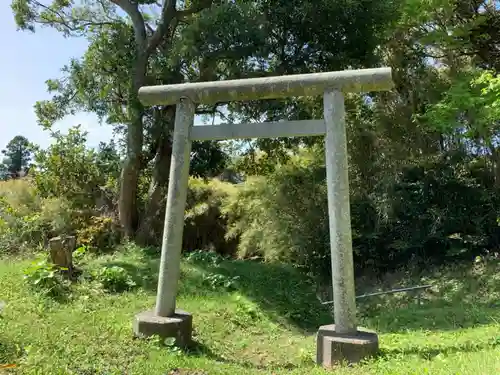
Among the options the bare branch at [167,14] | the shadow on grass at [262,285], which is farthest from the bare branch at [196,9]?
the shadow on grass at [262,285]

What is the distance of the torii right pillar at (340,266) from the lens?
4551 millimetres

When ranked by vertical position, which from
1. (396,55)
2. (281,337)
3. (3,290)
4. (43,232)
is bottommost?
(281,337)

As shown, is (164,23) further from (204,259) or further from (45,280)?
(45,280)

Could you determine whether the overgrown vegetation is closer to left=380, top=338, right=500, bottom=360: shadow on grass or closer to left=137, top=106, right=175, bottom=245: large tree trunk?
left=137, top=106, right=175, bottom=245: large tree trunk

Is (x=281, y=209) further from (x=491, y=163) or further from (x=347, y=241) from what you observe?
(x=347, y=241)

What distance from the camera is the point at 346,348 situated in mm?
4543

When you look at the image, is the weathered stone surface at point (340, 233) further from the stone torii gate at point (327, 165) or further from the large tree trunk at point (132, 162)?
the large tree trunk at point (132, 162)

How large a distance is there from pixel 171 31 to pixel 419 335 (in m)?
9.32

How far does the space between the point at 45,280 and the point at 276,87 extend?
171 inches

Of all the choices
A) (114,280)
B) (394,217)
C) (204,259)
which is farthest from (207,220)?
(114,280)

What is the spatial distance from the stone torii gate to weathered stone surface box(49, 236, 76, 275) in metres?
2.54

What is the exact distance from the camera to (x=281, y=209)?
11641 millimetres

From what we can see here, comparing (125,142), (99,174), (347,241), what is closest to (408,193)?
(347,241)

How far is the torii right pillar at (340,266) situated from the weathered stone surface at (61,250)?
442cm
